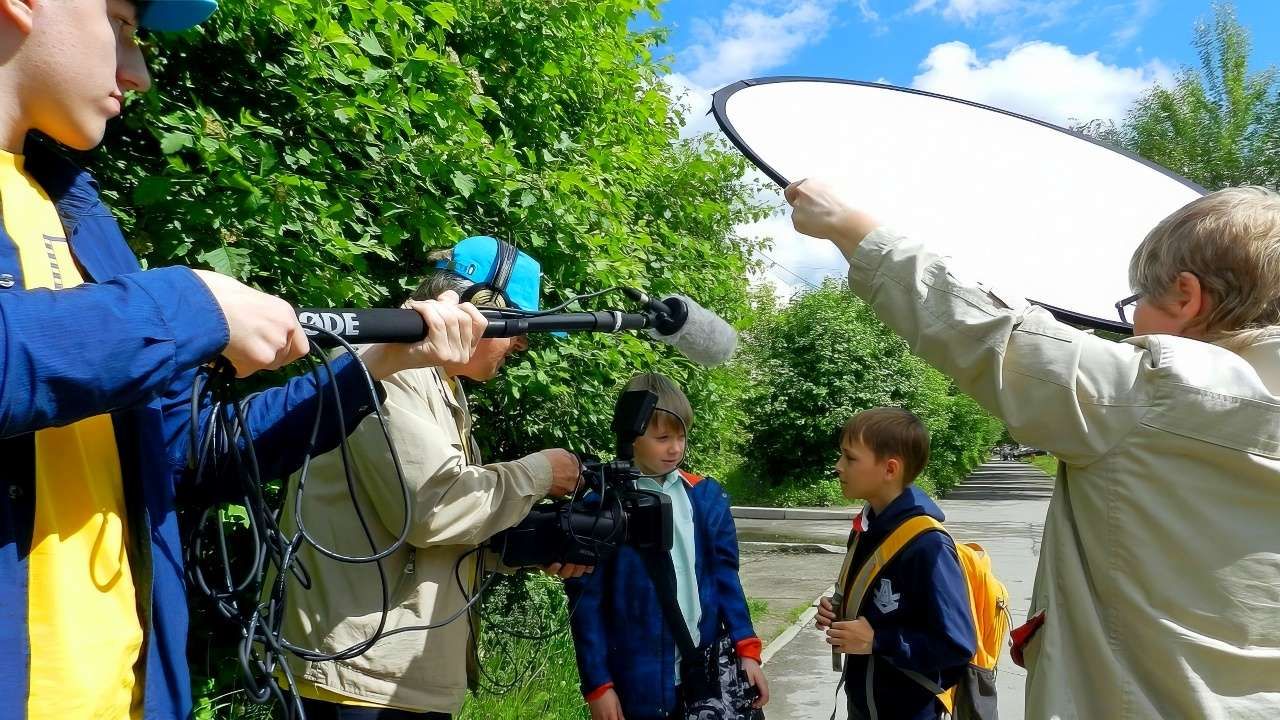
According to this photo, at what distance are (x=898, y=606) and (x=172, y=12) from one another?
2679mm

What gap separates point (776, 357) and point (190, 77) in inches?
741

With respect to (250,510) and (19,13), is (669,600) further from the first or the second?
(19,13)

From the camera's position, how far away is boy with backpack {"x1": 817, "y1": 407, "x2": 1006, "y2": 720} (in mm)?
2994

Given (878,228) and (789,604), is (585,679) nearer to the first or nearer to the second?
(878,228)

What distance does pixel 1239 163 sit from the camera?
14656mm

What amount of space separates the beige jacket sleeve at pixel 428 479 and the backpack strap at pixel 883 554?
1356mm

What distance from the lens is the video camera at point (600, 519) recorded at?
2.54 metres

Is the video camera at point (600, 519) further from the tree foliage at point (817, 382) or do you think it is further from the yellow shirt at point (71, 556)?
the tree foliage at point (817, 382)

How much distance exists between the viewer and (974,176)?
205cm

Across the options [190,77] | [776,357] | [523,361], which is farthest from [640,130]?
[776,357]

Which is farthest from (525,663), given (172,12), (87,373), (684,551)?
(87,373)

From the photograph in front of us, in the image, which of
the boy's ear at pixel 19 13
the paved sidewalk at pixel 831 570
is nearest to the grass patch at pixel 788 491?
the paved sidewalk at pixel 831 570

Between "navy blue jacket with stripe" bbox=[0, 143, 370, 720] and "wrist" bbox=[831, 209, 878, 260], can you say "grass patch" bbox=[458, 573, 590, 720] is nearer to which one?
"navy blue jacket with stripe" bbox=[0, 143, 370, 720]

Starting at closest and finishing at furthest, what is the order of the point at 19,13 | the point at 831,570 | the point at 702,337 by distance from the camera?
the point at 19,13 → the point at 702,337 → the point at 831,570
